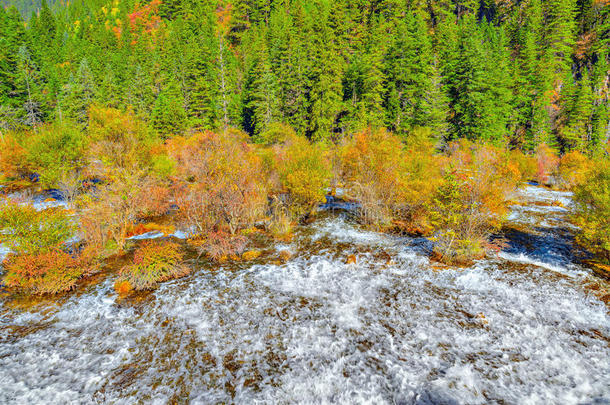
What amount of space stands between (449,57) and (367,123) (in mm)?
17604

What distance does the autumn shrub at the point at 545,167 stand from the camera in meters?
29.6

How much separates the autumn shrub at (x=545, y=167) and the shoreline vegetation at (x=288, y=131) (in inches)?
8.8

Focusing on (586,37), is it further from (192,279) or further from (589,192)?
(192,279)

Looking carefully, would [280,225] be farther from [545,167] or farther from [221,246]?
[545,167]

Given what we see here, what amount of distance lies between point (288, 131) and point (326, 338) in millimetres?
26690

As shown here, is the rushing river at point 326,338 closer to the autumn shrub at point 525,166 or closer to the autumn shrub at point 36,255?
the autumn shrub at point 36,255

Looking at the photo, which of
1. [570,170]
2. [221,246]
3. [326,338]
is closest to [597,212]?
[326,338]

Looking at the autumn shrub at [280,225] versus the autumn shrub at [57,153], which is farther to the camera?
the autumn shrub at [57,153]

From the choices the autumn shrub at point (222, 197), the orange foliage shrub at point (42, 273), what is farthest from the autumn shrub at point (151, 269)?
the autumn shrub at point (222, 197)

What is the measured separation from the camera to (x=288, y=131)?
31.7m

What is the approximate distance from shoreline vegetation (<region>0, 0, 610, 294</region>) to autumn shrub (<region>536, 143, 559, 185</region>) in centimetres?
22

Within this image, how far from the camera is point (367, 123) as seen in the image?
38156 mm

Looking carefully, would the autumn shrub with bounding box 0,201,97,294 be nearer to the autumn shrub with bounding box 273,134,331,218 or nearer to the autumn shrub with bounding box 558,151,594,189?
the autumn shrub with bounding box 273,134,331,218

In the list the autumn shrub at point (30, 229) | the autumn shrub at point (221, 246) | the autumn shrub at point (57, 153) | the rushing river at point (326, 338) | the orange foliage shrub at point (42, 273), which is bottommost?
the rushing river at point (326, 338)
